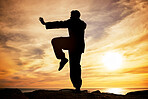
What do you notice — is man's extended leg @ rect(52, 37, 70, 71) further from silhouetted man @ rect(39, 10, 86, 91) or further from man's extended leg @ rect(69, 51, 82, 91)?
A: man's extended leg @ rect(69, 51, 82, 91)

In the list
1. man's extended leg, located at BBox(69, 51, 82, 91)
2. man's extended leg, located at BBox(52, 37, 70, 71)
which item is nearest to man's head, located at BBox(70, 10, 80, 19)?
man's extended leg, located at BBox(52, 37, 70, 71)

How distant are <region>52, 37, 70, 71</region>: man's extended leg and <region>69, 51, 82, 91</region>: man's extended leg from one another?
0.35 metres

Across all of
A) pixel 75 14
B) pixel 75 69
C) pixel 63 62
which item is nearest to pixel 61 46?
pixel 63 62

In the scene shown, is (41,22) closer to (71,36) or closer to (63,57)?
(71,36)

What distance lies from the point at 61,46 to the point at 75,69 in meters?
1.32

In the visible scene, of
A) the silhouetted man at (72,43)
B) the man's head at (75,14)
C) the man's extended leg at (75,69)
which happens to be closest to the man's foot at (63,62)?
the silhouetted man at (72,43)

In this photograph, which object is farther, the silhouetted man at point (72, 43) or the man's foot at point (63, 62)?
the man's foot at point (63, 62)

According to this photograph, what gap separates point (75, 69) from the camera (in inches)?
257

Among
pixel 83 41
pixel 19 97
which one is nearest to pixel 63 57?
pixel 83 41

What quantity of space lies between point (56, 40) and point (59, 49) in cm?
46

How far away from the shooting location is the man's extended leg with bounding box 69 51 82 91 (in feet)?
21.3

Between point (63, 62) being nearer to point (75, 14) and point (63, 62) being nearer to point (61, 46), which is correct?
point (61, 46)

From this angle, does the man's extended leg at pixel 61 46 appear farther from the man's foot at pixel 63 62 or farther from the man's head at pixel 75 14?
the man's head at pixel 75 14

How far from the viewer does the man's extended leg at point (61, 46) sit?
6340 millimetres
